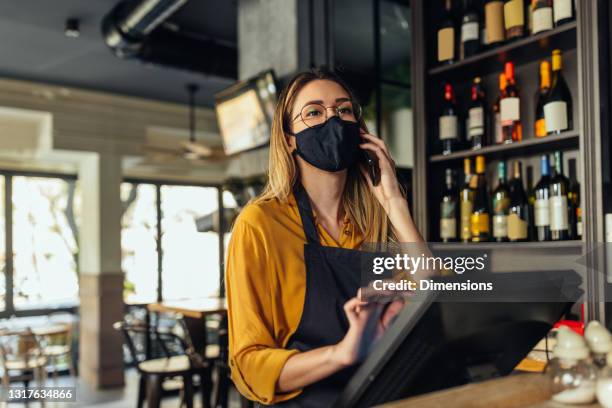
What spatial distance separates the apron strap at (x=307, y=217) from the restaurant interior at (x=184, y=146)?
1.05ft

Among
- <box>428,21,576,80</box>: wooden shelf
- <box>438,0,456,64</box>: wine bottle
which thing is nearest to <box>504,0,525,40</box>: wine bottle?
<box>428,21,576,80</box>: wooden shelf

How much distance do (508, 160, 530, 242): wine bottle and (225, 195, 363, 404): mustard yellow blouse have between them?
134cm

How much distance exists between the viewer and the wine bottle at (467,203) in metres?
2.29

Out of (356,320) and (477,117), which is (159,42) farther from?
(356,320)

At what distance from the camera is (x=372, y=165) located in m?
1.13

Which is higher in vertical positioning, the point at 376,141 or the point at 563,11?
the point at 563,11

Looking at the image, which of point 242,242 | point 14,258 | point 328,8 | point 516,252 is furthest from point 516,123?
point 14,258

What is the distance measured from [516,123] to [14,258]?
5.89m

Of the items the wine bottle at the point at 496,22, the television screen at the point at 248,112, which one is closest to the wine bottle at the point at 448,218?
the wine bottle at the point at 496,22

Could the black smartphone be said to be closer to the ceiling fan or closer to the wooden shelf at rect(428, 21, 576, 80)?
the wooden shelf at rect(428, 21, 576, 80)

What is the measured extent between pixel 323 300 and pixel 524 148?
4.86 feet

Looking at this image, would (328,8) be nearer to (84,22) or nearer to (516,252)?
(516,252)

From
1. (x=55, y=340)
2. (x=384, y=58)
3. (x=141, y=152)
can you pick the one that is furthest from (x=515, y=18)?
(x=55, y=340)

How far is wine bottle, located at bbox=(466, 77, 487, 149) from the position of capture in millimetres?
2273
